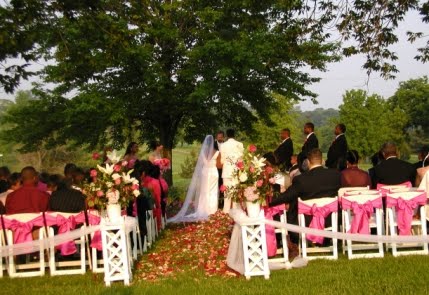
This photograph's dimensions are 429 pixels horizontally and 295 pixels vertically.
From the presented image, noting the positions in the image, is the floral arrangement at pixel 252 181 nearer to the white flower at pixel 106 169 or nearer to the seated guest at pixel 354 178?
the white flower at pixel 106 169

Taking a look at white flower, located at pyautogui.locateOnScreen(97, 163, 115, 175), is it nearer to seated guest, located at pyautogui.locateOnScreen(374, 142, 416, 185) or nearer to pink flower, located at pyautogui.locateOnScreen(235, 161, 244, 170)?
pink flower, located at pyautogui.locateOnScreen(235, 161, 244, 170)

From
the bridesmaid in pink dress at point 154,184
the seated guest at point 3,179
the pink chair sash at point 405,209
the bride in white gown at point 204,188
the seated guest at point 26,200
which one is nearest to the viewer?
the pink chair sash at point 405,209

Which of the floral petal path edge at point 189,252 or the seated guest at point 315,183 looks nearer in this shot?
the floral petal path edge at point 189,252

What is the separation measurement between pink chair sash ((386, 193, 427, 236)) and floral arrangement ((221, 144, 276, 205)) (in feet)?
7.11

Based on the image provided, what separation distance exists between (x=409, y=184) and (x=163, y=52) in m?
14.1

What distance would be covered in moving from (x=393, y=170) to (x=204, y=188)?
7.22 meters

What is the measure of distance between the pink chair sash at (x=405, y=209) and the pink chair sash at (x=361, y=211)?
10.7 inches

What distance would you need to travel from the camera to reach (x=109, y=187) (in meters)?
8.30

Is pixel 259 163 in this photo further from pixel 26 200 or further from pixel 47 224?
pixel 26 200

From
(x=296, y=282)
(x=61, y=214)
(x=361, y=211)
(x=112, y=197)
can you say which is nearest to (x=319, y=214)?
(x=361, y=211)

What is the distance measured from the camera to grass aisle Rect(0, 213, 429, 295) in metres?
7.00

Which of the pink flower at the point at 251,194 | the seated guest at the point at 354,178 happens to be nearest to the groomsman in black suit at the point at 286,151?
the seated guest at the point at 354,178

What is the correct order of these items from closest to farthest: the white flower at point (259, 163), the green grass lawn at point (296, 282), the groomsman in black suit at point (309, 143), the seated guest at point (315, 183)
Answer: the green grass lawn at point (296, 282)
the white flower at point (259, 163)
the seated guest at point (315, 183)
the groomsman in black suit at point (309, 143)

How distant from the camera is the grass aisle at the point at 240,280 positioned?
276 inches
